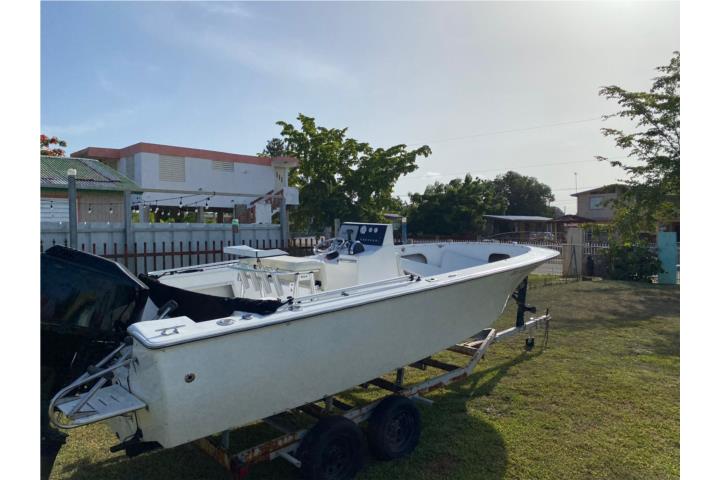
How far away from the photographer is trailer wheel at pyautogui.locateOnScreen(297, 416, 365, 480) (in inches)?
106

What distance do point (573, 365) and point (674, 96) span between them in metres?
9.90

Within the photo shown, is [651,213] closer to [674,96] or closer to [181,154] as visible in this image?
[674,96]

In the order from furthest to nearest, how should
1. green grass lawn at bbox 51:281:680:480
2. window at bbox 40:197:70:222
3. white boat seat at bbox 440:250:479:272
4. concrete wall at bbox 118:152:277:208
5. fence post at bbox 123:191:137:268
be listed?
1. concrete wall at bbox 118:152:277:208
2. window at bbox 40:197:70:222
3. fence post at bbox 123:191:137:268
4. white boat seat at bbox 440:250:479:272
5. green grass lawn at bbox 51:281:680:480

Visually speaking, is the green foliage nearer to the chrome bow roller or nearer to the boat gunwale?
the boat gunwale

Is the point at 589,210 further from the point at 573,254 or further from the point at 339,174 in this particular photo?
the point at 339,174

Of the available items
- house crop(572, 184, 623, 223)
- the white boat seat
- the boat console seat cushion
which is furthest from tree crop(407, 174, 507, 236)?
the boat console seat cushion

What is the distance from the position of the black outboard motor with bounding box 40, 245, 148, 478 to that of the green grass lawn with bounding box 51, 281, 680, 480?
0.91 metres

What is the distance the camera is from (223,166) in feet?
60.6

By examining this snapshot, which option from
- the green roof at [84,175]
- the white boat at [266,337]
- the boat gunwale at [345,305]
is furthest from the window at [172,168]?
the boat gunwale at [345,305]

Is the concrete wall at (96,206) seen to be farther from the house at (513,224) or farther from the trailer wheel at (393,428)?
the house at (513,224)

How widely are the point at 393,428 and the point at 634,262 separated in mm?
11017

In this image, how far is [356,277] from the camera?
414 centimetres

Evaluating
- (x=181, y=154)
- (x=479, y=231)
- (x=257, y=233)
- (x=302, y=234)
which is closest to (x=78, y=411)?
(x=257, y=233)

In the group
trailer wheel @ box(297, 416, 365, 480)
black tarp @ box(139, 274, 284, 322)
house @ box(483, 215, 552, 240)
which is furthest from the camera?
house @ box(483, 215, 552, 240)
